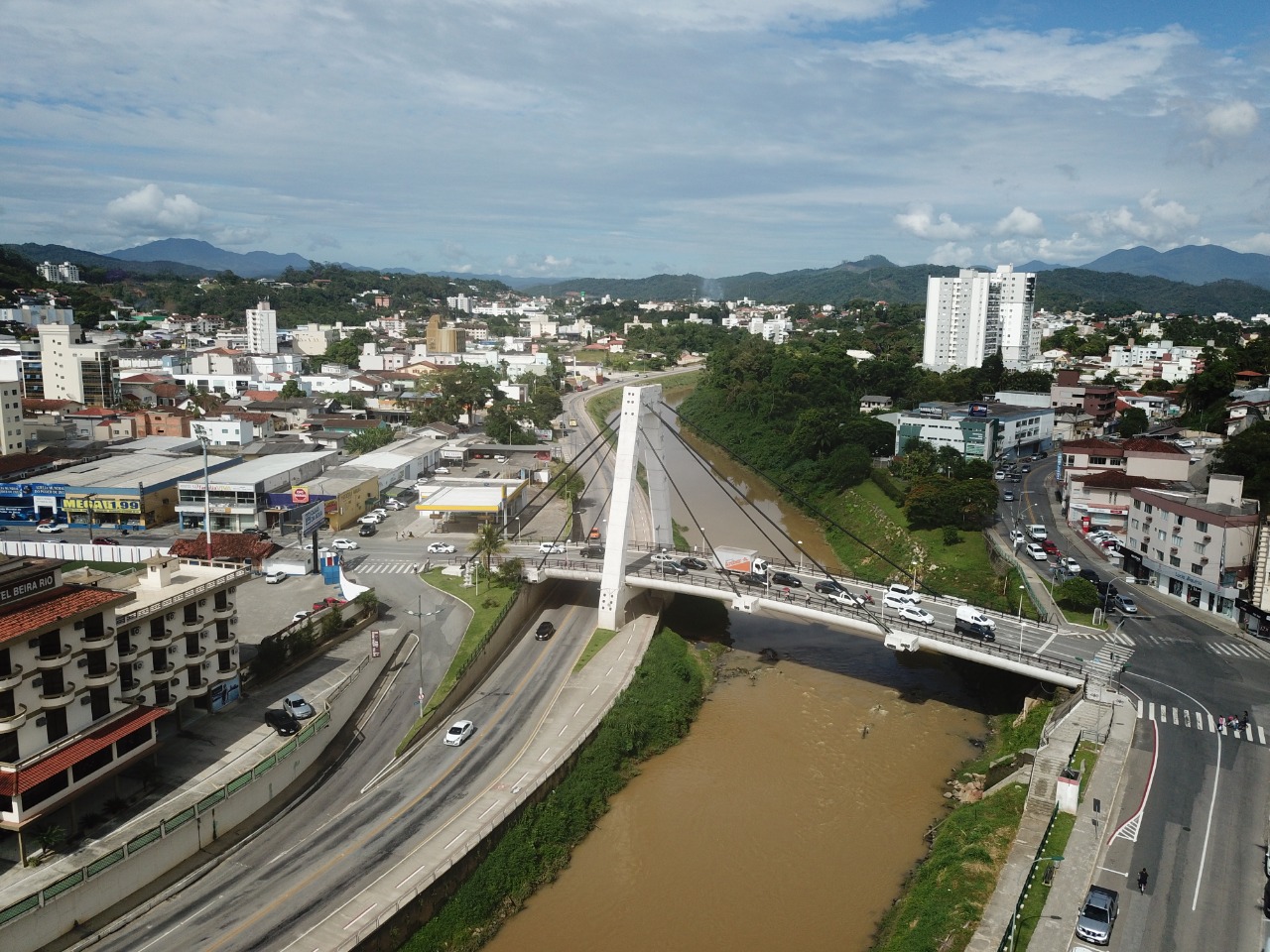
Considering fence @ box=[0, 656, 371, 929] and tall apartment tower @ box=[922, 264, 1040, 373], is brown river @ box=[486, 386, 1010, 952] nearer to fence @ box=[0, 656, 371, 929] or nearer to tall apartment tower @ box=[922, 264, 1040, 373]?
fence @ box=[0, 656, 371, 929]

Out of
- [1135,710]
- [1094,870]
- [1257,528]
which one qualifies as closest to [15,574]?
[1094,870]

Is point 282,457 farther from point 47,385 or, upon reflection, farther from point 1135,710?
point 1135,710

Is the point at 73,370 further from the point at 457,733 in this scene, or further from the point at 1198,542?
the point at 1198,542

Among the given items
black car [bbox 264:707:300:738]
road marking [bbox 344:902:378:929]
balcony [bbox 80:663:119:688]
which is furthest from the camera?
black car [bbox 264:707:300:738]

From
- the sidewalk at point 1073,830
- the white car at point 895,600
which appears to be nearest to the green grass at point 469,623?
the white car at point 895,600

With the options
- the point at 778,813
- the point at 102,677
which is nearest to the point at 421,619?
the point at 102,677

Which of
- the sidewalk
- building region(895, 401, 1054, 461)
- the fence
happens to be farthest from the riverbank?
building region(895, 401, 1054, 461)
